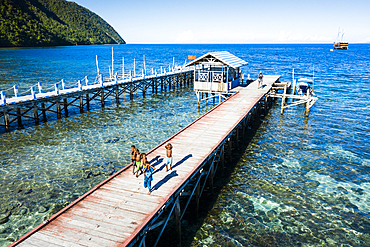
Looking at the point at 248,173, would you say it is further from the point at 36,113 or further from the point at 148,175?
the point at 36,113

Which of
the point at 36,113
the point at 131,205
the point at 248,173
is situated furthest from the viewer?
the point at 36,113

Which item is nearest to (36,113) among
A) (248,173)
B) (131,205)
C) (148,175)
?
(148,175)

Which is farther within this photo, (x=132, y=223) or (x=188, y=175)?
(x=188, y=175)

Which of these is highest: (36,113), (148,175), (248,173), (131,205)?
(148,175)

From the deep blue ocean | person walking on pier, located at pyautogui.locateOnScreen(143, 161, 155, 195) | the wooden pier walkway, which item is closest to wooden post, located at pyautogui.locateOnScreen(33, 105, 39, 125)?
the deep blue ocean

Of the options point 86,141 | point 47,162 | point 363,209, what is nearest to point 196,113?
point 86,141

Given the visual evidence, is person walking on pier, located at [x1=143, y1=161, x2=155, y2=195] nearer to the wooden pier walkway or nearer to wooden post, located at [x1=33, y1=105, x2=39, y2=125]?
the wooden pier walkway

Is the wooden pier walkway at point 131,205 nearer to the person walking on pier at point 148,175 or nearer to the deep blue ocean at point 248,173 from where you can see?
the person walking on pier at point 148,175

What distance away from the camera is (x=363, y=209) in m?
13.7

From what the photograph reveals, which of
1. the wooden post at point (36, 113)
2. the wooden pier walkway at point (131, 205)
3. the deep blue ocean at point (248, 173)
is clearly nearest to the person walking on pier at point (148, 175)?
the wooden pier walkway at point (131, 205)

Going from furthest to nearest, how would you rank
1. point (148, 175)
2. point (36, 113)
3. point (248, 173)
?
point (36, 113) → point (248, 173) → point (148, 175)

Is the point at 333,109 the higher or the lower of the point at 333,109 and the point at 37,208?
the higher

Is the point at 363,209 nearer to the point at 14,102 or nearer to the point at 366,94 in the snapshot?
the point at 14,102

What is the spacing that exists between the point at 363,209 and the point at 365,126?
16848 millimetres
